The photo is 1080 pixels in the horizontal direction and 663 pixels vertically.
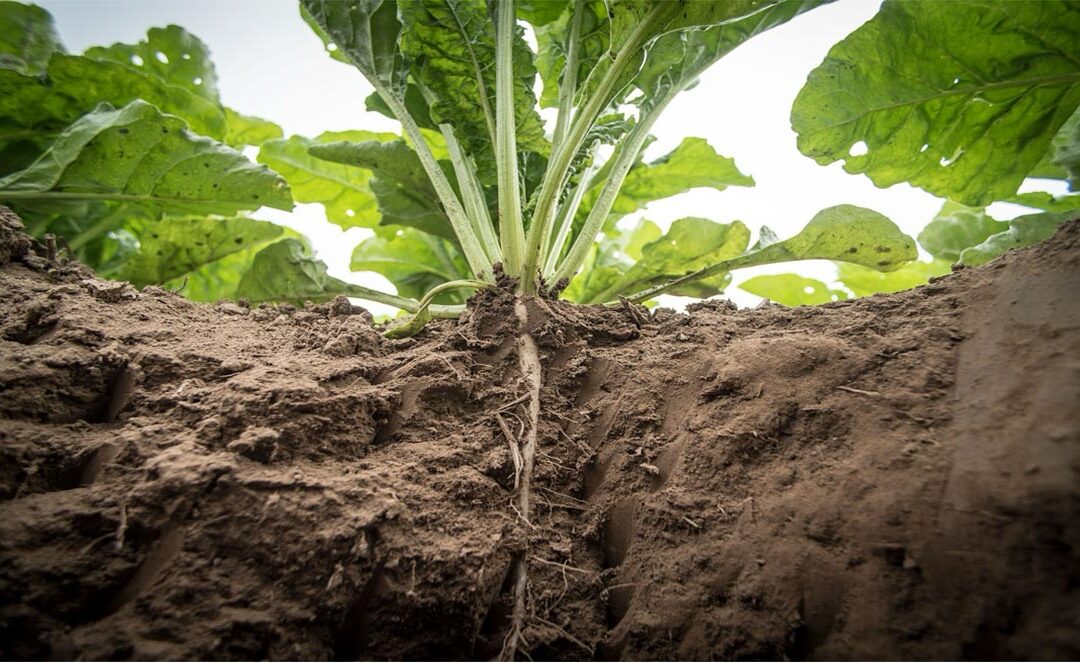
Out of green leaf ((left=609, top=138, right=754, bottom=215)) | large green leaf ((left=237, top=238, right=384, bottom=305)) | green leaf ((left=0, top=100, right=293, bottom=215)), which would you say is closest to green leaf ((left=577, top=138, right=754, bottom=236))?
green leaf ((left=609, top=138, right=754, bottom=215))

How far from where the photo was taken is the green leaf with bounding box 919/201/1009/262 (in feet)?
5.96

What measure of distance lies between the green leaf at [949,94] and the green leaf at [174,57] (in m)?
2.07

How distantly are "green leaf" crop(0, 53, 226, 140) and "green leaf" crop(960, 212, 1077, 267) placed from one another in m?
2.35

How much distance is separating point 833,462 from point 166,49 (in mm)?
2416

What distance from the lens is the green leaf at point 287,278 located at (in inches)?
59.7

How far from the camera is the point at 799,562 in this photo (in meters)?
0.58

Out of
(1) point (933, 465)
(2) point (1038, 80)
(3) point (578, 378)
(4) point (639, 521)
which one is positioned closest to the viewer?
(1) point (933, 465)

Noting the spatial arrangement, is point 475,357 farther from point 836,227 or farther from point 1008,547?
point 836,227

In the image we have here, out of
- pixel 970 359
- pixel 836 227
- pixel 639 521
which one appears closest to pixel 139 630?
pixel 639 521

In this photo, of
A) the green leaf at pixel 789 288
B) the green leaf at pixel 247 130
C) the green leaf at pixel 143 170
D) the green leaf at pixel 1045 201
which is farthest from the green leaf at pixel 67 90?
the green leaf at pixel 1045 201

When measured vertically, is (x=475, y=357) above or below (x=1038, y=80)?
below

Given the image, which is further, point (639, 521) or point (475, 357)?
point (475, 357)

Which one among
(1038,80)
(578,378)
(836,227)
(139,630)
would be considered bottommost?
(139,630)

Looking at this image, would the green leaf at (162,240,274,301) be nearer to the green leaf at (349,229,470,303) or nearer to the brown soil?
the green leaf at (349,229,470,303)
